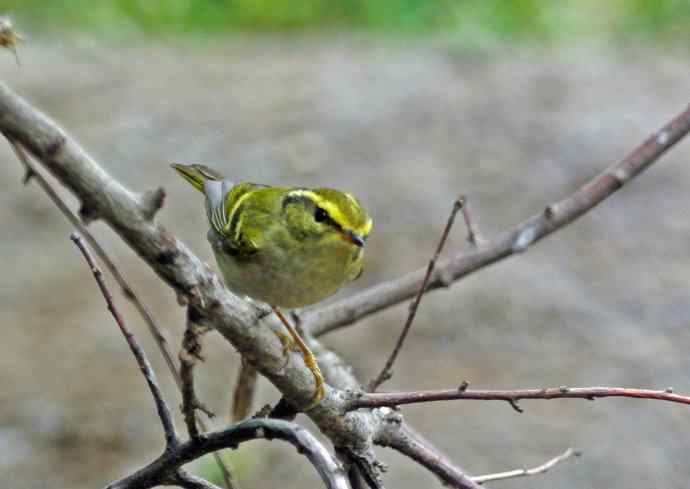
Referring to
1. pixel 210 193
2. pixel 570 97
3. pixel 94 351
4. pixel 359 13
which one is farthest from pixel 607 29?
pixel 210 193

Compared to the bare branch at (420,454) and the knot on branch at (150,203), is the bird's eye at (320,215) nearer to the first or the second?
the bare branch at (420,454)

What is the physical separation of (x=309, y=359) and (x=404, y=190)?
536cm

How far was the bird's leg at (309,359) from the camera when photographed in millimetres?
2451

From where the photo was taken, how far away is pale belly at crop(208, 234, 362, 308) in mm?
3471

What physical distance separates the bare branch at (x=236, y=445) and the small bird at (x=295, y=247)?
3.91 ft

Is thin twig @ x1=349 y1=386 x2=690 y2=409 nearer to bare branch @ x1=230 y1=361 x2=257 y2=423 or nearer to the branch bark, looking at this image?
the branch bark

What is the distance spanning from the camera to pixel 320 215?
11.7 feet

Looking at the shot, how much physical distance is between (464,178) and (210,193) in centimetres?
469

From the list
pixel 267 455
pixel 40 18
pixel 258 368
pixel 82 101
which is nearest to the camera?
pixel 258 368

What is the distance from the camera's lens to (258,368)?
230cm

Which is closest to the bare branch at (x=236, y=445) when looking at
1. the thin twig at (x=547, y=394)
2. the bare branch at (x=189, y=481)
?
the bare branch at (x=189, y=481)

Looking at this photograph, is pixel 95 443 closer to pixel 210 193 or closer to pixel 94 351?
pixel 94 351

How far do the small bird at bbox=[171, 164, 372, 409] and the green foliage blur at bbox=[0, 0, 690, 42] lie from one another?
261 inches

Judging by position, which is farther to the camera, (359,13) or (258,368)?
(359,13)
